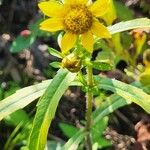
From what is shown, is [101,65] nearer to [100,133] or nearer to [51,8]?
[51,8]

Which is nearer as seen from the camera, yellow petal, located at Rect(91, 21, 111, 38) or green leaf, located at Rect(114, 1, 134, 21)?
yellow petal, located at Rect(91, 21, 111, 38)

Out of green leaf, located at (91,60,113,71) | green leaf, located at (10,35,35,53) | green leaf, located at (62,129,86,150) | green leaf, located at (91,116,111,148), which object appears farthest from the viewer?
green leaf, located at (10,35,35,53)

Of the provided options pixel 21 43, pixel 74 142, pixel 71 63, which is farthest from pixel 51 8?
pixel 21 43

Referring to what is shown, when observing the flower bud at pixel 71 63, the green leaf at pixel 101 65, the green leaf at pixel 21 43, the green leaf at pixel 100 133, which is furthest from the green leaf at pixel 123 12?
the flower bud at pixel 71 63

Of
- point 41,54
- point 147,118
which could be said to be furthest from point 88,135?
point 41,54

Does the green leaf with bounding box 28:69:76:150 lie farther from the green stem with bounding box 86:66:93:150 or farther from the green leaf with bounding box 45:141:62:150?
the green leaf with bounding box 45:141:62:150

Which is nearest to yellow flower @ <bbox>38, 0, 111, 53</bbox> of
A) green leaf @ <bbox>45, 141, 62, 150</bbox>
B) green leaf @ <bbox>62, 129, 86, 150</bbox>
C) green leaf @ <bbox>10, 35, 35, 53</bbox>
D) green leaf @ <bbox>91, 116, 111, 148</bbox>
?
green leaf @ <bbox>62, 129, 86, 150</bbox>
